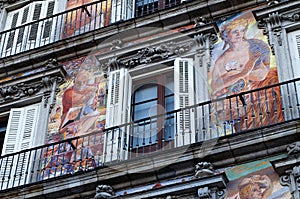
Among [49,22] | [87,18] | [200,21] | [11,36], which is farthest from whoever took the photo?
[11,36]

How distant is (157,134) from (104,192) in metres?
1.47

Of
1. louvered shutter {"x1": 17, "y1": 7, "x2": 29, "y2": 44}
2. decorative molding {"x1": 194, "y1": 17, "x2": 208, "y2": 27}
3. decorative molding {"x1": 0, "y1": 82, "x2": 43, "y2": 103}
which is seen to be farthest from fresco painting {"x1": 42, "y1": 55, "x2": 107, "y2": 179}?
decorative molding {"x1": 194, "y1": 17, "x2": 208, "y2": 27}

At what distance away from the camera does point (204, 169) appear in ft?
35.2

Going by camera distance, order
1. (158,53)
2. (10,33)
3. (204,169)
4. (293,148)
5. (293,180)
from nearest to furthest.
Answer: (293,180)
(293,148)
(204,169)
(158,53)
(10,33)

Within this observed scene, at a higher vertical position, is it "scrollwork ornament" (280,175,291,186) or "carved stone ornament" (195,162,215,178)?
"carved stone ornament" (195,162,215,178)

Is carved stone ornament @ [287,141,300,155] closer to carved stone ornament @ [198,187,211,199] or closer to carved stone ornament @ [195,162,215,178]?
carved stone ornament @ [195,162,215,178]

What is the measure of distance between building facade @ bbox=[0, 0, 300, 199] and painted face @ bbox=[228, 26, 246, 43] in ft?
0.09

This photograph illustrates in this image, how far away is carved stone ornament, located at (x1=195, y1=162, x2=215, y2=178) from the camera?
10711mm

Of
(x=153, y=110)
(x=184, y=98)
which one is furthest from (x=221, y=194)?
(x=153, y=110)

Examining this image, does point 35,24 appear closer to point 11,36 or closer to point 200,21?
point 11,36

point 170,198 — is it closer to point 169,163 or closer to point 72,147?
point 169,163

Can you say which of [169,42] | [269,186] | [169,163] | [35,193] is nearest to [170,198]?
[169,163]

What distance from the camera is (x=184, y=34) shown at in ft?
43.7

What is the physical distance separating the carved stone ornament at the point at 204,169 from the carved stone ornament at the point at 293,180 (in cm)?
105
